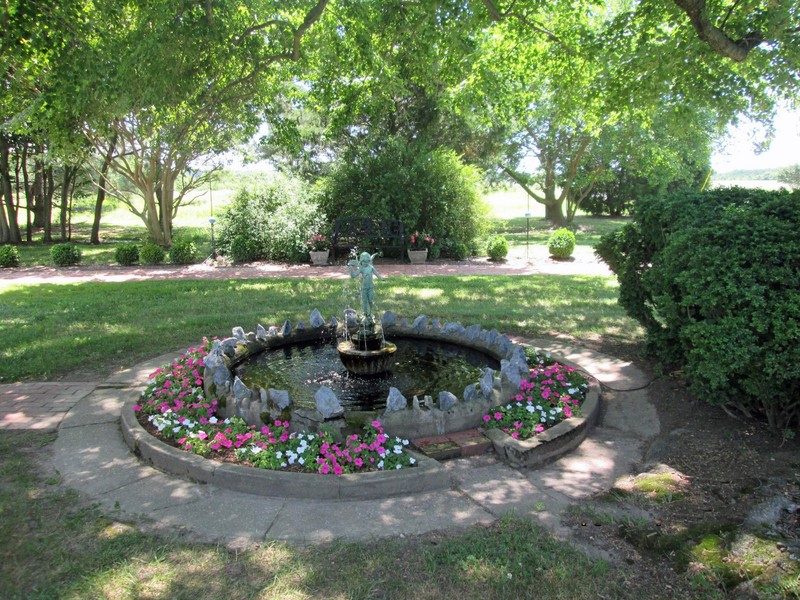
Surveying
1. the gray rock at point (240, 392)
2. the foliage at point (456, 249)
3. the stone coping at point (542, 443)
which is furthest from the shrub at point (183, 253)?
the stone coping at point (542, 443)

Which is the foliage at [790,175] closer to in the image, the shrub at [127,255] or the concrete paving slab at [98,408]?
the shrub at [127,255]

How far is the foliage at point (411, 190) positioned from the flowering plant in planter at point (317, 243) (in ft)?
5.00

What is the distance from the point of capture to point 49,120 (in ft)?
27.2

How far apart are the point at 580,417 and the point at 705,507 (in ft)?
4.43

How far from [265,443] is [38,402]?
9.57 feet

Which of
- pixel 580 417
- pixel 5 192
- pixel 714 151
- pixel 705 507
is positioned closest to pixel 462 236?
pixel 580 417

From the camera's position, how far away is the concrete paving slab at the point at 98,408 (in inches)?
191

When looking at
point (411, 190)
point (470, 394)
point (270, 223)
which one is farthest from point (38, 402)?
point (411, 190)

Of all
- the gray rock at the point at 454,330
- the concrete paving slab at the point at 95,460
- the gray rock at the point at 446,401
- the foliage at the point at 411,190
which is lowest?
the concrete paving slab at the point at 95,460

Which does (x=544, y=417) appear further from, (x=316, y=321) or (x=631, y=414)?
(x=316, y=321)

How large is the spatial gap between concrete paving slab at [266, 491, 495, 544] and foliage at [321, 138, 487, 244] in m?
13.6

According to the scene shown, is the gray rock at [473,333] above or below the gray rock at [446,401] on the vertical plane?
above

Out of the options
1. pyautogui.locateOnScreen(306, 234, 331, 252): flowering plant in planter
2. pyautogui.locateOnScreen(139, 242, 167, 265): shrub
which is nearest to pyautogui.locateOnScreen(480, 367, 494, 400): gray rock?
pyautogui.locateOnScreen(306, 234, 331, 252): flowering plant in planter

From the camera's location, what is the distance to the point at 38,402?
5.34 meters
